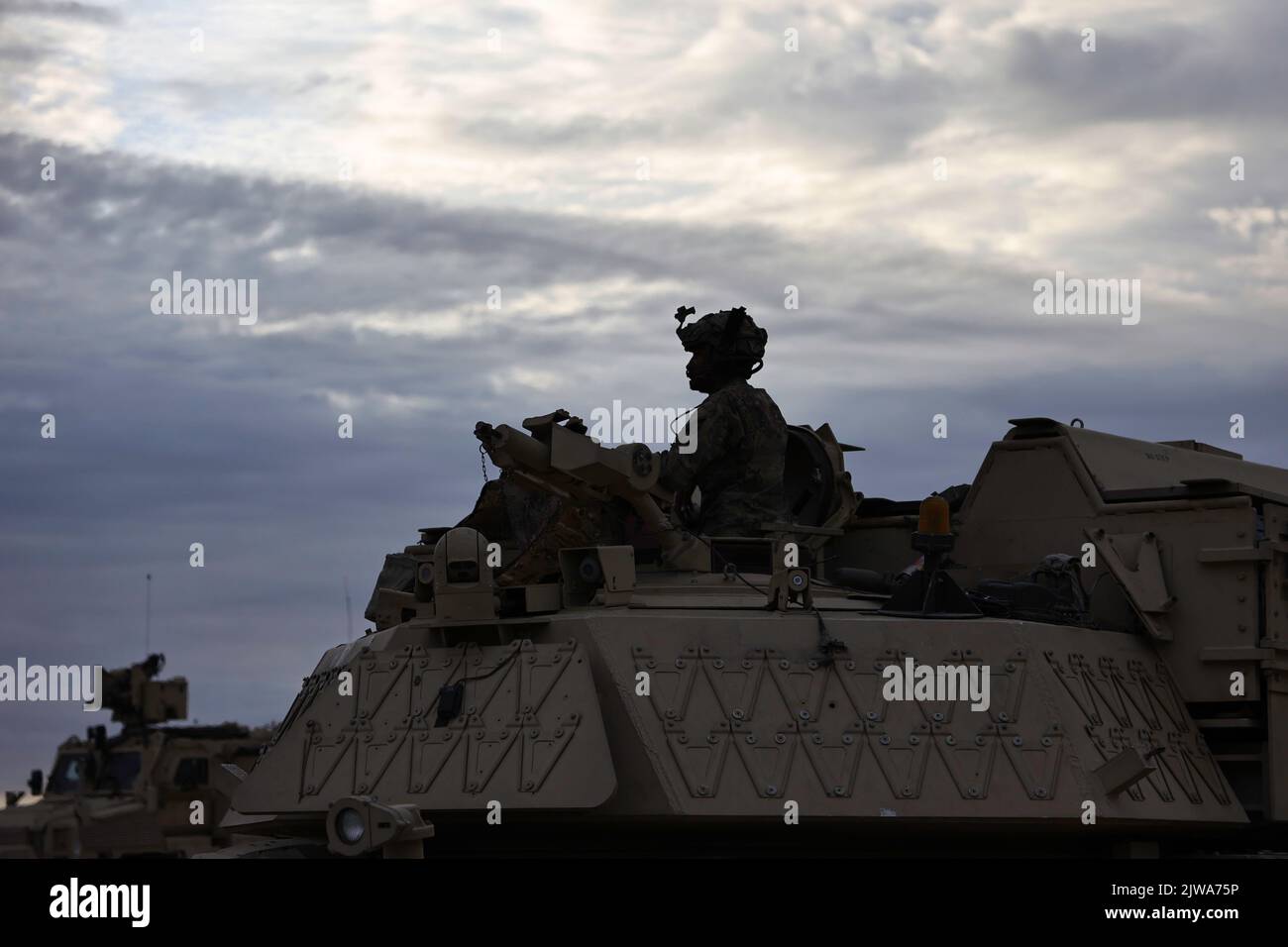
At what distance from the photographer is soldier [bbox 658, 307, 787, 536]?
1412 centimetres

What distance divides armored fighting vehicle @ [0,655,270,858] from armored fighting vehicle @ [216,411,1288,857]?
23457mm

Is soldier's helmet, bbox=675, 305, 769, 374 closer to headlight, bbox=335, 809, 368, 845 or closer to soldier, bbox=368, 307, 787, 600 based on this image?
soldier, bbox=368, 307, 787, 600

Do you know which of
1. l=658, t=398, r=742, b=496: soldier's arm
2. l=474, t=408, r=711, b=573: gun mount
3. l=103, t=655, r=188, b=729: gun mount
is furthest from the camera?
l=103, t=655, r=188, b=729: gun mount

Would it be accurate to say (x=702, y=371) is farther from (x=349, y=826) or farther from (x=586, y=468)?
(x=349, y=826)

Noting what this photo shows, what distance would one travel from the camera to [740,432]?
14180 millimetres

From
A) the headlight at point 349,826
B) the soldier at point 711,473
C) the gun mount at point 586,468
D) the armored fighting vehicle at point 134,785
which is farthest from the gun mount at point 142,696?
the headlight at point 349,826

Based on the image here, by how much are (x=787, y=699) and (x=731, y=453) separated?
2.97 m

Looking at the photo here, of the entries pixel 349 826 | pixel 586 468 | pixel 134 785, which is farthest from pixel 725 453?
pixel 134 785

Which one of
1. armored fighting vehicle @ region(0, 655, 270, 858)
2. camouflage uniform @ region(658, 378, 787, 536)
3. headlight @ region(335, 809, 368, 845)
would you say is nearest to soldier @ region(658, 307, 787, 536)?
camouflage uniform @ region(658, 378, 787, 536)

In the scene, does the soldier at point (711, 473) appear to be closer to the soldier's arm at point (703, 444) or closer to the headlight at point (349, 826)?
the soldier's arm at point (703, 444)

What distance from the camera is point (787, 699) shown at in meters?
11.8

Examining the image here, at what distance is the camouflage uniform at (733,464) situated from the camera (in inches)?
556

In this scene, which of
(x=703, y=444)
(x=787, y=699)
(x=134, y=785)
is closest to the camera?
(x=787, y=699)
